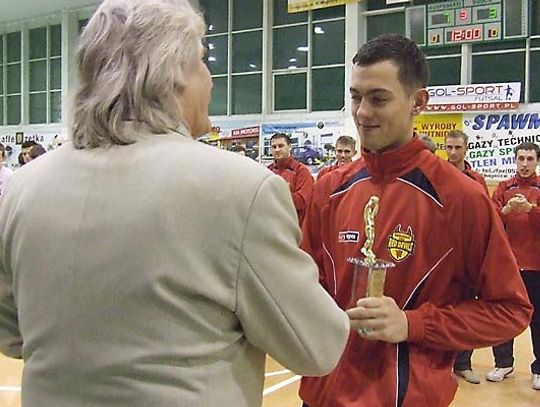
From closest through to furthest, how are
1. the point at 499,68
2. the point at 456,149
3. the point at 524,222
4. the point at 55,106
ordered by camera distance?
the point at 524,222, the point at 456,149, the point at 499,68, the point at 55,106

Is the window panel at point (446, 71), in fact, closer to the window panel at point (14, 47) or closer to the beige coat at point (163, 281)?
the beige coat at point (163, 281)

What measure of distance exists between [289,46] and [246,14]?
1.36 m

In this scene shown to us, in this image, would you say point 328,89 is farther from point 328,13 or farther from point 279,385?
point 279,385

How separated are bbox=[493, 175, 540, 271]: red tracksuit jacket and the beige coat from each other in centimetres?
430

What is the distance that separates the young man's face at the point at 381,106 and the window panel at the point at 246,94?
39.7 feet

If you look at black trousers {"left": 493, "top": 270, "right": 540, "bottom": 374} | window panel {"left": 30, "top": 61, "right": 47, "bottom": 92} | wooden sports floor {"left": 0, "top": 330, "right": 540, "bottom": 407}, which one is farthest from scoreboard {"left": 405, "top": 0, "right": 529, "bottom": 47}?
window panel {"left": 30, "top": 61, "right": 47, "bottom": 92}

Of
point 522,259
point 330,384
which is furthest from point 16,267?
point 522,259

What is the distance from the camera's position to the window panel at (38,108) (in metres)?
17.5

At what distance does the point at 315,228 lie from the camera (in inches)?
69.7

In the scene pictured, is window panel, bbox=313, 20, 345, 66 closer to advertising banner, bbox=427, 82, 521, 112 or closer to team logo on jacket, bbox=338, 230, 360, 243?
advertising banner, bbox=427, 82, 521, 112

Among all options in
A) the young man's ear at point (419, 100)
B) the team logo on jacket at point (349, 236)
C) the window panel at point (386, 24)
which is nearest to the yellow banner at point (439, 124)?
the window panel at point (386, 24)

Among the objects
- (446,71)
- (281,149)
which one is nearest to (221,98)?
(446,71)

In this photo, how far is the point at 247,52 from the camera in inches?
546

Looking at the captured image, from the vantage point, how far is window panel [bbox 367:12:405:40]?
11.7m
